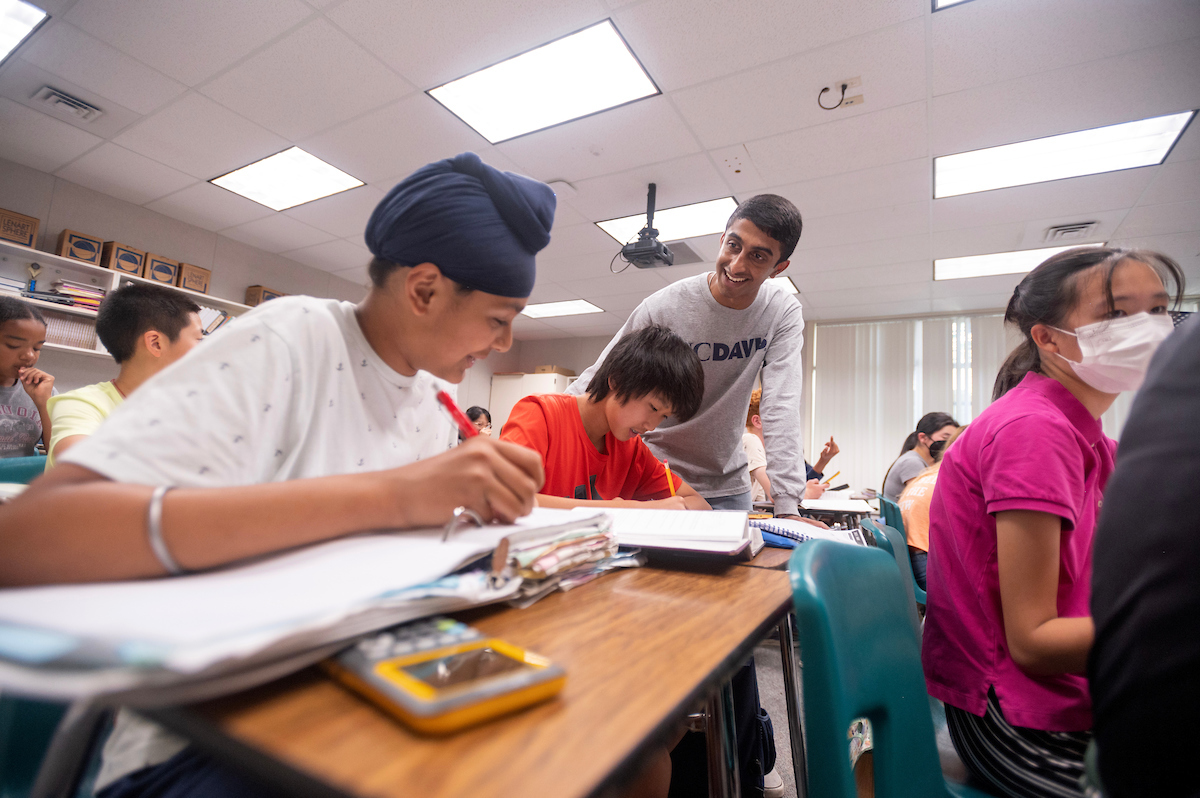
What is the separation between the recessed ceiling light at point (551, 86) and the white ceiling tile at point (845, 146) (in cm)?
83

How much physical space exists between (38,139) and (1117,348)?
198 inches

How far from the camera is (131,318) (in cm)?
173

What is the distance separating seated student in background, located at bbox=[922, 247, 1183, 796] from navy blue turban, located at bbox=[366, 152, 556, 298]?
31.0 inches

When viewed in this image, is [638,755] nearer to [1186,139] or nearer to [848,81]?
[848,81]

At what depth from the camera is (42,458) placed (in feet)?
5.81

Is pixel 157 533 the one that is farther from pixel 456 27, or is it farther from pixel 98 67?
pixel 98 67

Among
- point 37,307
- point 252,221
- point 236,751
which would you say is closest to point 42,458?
point 236,751

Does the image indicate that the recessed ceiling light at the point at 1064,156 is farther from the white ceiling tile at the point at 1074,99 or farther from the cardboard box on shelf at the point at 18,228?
the cardboard box on shelf at the point at 18,228

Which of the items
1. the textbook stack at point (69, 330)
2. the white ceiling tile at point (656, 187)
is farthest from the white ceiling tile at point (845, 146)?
the textbook stack at point (69, 330)

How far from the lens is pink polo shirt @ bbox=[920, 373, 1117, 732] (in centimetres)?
79

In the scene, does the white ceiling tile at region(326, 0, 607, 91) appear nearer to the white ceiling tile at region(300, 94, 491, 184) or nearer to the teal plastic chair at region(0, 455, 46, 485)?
the white ceiling tile at region(300, 94, 491, 184)

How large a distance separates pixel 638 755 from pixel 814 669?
0.31m

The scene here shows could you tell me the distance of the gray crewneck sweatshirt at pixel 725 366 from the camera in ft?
5.71

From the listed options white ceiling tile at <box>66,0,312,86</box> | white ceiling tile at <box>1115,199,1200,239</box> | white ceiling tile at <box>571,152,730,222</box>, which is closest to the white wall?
white ceiling tile at <box>66,0,312,86</box>
